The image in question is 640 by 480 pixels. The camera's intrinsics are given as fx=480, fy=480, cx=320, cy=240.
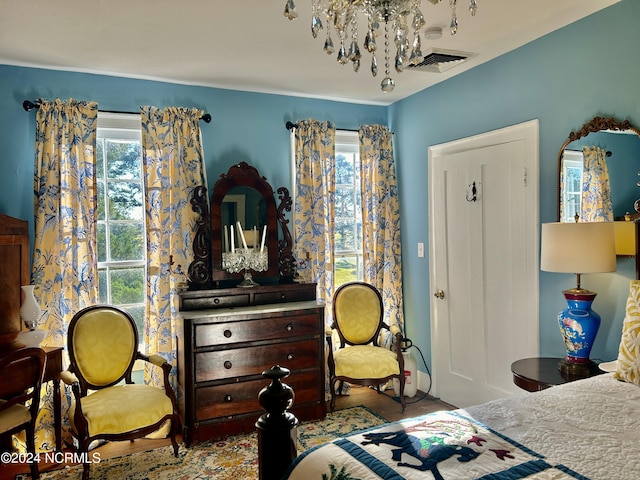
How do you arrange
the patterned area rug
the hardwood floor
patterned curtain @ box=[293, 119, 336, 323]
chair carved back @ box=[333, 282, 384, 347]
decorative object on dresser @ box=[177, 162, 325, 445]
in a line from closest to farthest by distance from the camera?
the patterned area rug → the hardwood floor → decorative object on dresser @ box=[177, 162, 325, 445] → chair carved back @ box=[333, 282, 384, 347] → patterned curtain @ box=[293, 119, 336, 323]

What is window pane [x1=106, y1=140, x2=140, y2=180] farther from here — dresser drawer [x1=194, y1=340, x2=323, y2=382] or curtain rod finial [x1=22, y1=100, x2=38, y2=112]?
dresser drawer [x1=194, y1=340, x2=323, y2=382]

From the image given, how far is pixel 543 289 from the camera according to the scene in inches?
121

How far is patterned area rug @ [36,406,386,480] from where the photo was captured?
286 centimetres

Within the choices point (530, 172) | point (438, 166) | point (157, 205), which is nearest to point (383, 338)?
point (438, 166)

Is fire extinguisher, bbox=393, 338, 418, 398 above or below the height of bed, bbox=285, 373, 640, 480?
below

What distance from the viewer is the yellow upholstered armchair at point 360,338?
12.0ft

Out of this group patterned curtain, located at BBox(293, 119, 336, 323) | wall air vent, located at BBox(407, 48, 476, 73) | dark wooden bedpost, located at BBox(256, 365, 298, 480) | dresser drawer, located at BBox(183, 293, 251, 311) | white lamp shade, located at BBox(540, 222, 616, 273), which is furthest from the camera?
patterned curtain, located at BBox(293, 119, 336, 323)

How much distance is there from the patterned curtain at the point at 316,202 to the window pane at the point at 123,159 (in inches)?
50.6

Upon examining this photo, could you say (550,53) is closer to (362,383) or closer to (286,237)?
(286,237)

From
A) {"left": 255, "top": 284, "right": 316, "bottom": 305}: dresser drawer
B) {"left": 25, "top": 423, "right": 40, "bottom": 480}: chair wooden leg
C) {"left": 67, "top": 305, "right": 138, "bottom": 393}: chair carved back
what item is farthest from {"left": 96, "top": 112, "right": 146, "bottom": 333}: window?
{"left": 25, "top": 423, "right": 40, "bottom": 480}: chair wooden leg

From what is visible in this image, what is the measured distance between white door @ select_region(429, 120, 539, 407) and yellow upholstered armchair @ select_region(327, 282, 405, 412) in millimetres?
480

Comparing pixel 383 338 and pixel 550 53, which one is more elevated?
pixel 550 53

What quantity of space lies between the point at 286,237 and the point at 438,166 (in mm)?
1392

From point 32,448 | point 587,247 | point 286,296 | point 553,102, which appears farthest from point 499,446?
point 32,448
